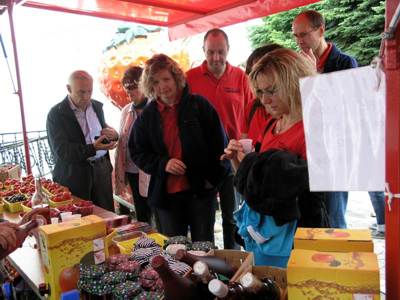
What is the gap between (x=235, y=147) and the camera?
1.59 metres

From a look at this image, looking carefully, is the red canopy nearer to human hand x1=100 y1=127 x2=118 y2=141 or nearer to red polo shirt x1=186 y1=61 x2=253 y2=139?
red polo shirt x1=186 y1=61 x2=253 y2=139

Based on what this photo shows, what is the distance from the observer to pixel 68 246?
1151 mm

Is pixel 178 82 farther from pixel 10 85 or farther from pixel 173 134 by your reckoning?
pixel 10 85

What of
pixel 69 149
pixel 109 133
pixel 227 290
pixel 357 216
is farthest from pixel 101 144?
pixel 357 216

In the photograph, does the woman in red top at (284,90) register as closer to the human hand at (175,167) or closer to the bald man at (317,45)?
the human hand at (175,167)

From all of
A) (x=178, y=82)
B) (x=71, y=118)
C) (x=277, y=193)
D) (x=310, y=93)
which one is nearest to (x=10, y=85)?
(x=71, y=118)

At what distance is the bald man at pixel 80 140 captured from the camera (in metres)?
2.71

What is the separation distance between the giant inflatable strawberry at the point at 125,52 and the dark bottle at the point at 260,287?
10.9 ft

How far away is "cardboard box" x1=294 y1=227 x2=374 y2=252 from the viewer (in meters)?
0.90

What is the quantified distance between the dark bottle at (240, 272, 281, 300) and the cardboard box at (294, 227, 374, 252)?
0.12m

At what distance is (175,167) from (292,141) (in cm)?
82

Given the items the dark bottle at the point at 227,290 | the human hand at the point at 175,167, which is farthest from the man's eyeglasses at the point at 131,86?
the dark bottle at the point at 227,290

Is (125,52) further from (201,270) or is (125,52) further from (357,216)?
(201,270)

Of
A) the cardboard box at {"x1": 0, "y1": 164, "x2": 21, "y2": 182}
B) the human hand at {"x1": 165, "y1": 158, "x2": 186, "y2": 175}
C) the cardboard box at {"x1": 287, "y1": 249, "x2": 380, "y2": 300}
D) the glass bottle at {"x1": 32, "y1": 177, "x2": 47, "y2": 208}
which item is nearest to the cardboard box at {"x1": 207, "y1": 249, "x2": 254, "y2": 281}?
the cardboard box at {"x1": 287, "y1": 249, "x2": 380, "y2": 300}
